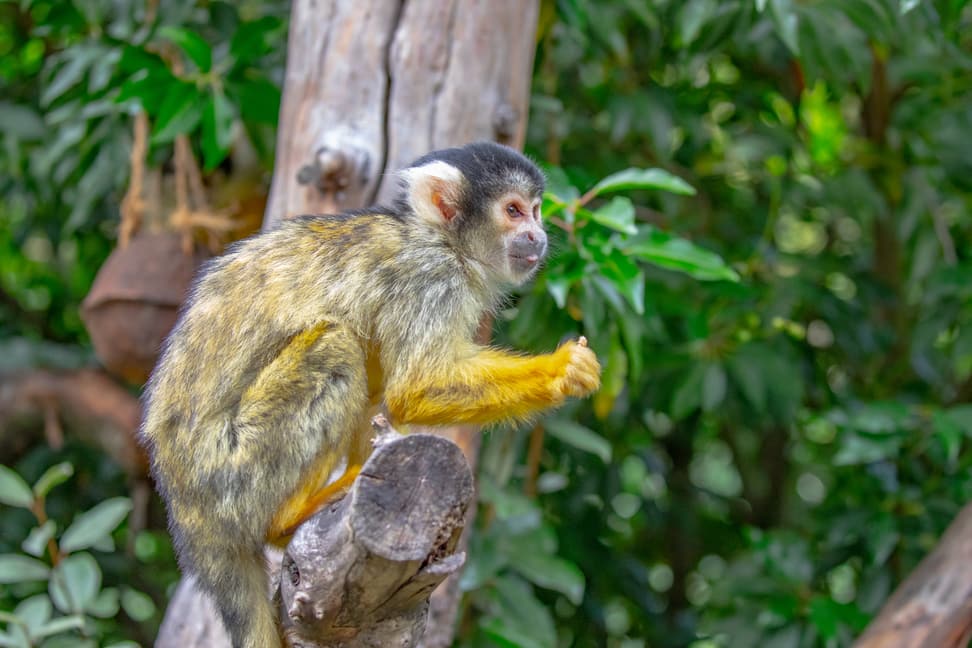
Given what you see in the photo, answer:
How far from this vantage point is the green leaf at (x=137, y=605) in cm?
470

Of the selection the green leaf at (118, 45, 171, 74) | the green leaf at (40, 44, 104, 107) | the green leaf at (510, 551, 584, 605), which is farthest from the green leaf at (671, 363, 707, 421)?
the green leaf at (40, 44, 104, 107)

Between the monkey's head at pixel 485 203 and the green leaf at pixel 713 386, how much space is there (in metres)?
1.30

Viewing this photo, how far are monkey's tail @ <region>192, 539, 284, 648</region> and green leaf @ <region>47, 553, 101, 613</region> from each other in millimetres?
1262

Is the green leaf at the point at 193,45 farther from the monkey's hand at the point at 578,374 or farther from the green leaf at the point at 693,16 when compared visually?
the monkey's hand at the point at 578,374

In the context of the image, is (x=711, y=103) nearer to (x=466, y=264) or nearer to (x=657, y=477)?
(x=657, y=477)

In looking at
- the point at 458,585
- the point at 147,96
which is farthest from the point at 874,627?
the point at 147,96

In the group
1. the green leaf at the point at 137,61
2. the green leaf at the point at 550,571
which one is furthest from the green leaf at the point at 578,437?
the green leaf at the point at 137,61

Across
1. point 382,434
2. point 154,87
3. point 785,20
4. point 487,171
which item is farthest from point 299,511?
point 785,20

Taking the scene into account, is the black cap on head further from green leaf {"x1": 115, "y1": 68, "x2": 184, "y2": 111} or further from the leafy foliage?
the leafy foliage

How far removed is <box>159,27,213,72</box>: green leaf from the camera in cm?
370

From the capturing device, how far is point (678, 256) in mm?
3268

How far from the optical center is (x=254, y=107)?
397 cm

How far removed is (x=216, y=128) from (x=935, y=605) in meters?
2.80

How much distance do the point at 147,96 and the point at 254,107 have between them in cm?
37
